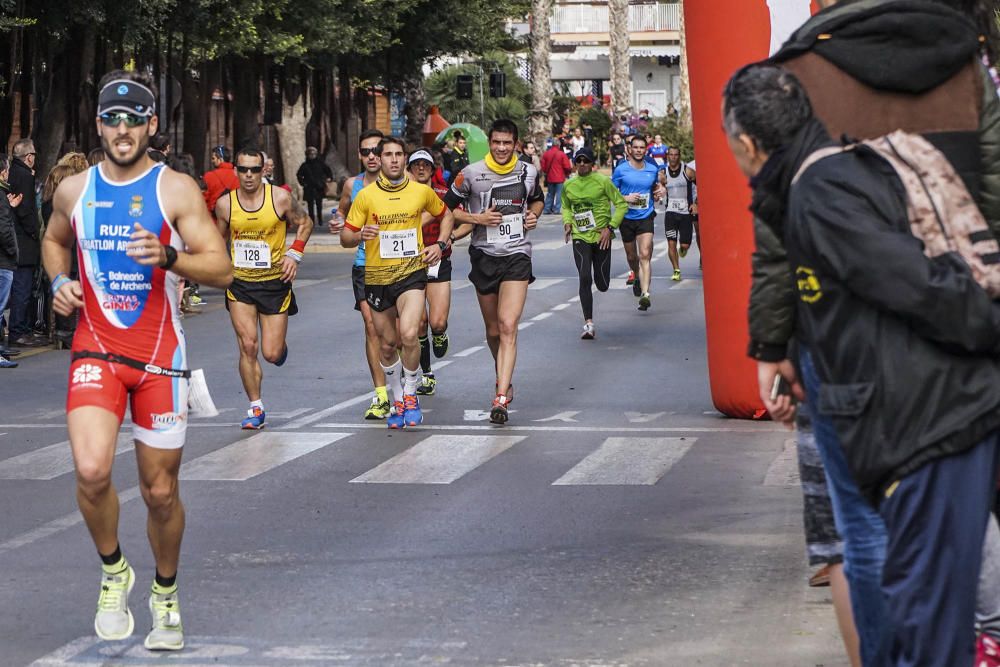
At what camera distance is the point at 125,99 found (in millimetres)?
6477

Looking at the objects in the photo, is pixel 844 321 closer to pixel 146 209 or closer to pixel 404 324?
pixel 146 209

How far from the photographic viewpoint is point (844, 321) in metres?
4.23

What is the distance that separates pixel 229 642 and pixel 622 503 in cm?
329

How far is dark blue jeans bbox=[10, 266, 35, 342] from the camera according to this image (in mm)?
18031

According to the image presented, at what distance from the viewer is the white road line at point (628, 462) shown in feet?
33.6

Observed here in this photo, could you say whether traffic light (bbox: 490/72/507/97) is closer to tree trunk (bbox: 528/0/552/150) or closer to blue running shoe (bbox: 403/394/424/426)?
tree trunk (bbox: 528/0/552/150)

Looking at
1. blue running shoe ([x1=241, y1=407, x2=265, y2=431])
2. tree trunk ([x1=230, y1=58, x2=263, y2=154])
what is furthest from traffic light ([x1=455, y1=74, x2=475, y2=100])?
blue running shoe ([x1=241, y1=407, x2=265, y2=431])

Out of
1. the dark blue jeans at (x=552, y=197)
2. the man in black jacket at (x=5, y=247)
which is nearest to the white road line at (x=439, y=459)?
the man in black jacket at (x=5, y=247)

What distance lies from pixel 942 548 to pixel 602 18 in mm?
84071

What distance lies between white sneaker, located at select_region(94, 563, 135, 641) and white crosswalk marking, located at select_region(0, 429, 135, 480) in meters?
4.05

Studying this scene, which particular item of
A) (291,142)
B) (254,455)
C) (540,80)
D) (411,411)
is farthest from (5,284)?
(540,80)

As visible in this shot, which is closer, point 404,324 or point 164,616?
point 164,616

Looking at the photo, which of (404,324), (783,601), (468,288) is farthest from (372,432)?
(468,288)

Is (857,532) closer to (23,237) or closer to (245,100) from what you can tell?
(23,237)
